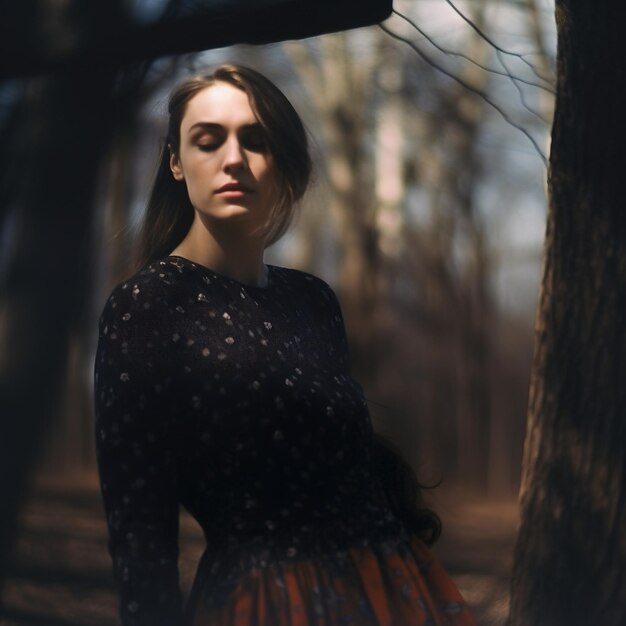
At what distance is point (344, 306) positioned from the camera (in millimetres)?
6410

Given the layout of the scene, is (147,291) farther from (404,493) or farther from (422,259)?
(422,259)

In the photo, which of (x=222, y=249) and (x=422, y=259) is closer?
(x=222, y=249)

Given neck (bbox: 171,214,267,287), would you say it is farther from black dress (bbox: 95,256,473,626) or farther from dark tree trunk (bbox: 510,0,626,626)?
dark tree trunk (bbox: 510,0,626,626)

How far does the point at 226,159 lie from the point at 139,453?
1.63 ft

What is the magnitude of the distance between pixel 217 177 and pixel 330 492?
531 mm

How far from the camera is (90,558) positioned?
17.4 feet

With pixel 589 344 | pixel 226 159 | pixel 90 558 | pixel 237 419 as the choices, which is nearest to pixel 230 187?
pixel 226 159

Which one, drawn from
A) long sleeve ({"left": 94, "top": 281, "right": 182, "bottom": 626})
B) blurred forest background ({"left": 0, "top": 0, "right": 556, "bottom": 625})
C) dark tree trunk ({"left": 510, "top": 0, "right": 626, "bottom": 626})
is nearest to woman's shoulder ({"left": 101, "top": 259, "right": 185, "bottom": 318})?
long sleeve ({"left": 94, "top": 281, "right": 182, "bottom": 626})

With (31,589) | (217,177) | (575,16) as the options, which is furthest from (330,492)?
(31,589)

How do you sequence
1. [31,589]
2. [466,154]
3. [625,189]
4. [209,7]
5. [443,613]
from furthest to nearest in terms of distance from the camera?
1. [466,154]
2. [31,589]
3. [209,7]
4. [625,189]
5. [443,613]

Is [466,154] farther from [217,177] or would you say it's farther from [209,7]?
[217,177]

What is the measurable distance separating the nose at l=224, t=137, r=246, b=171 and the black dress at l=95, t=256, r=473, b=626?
176 mm

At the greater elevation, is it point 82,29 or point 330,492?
point 82,29

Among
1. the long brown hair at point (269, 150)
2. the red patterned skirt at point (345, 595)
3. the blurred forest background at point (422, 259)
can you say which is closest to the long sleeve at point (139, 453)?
the red patterned skirt at point (345, 595)
